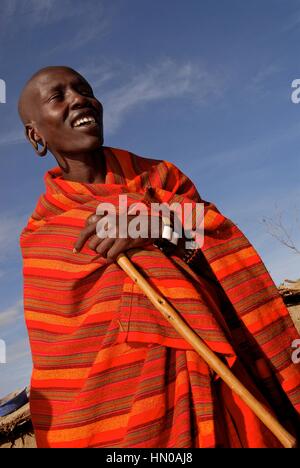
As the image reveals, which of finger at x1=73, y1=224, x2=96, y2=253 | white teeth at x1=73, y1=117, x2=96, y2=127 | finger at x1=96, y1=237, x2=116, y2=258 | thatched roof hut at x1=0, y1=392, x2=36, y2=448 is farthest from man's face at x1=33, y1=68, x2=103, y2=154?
thatched roof hut at x1=0, y1=392, x2=36, y2=448

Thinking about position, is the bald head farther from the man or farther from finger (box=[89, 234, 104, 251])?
finger (box=[89, 234, 104, 251])

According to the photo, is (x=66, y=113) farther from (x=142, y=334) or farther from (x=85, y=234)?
(x=142, y=334)

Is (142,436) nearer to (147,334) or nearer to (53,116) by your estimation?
(147,334)

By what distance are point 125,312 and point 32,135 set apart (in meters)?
1.59

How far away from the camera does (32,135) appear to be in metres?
3.54

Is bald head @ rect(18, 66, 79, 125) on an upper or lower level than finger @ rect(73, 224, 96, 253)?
upper

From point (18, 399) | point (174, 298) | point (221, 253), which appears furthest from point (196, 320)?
point (18, 399)

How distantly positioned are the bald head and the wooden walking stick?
4.77ft

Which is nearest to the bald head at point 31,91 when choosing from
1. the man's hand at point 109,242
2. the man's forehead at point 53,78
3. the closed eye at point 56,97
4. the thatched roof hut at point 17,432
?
the man's forehead at point 53,78

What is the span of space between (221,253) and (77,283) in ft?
2.85

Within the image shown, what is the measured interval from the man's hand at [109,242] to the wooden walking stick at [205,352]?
50 millimetres

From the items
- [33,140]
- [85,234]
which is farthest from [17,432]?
[85,234]

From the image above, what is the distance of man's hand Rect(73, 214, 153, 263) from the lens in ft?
8.58
